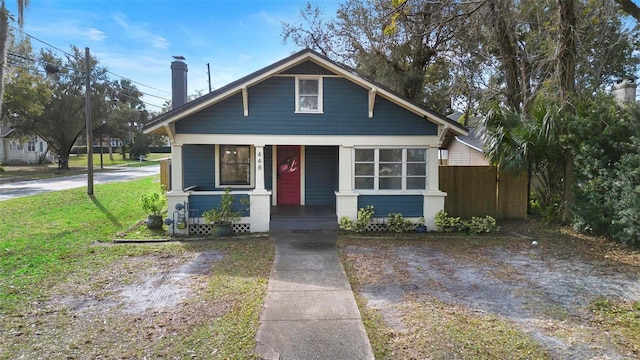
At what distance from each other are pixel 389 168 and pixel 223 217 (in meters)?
4.53

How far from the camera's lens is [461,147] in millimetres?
18750

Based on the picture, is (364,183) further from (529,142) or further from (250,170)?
(529,142)

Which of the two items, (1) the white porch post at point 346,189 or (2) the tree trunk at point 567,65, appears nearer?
(2) the tree trunk at point 567,65

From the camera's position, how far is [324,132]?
32.3ft

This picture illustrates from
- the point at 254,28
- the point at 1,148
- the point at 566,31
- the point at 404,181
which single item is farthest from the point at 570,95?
the point at 1,148

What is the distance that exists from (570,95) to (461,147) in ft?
30.9

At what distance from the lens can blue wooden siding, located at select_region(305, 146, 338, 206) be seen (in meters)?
11.9

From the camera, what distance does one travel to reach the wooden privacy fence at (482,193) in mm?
11352

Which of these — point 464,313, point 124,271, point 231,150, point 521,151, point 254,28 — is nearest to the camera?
point 464,313

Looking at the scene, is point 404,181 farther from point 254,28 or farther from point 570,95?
point 254,28

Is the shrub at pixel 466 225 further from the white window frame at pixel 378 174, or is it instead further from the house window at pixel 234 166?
the house window at pixel 234 166

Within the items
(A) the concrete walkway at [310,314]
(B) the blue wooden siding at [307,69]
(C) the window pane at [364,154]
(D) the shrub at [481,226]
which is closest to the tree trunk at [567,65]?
(D) the shrub at [481,226]

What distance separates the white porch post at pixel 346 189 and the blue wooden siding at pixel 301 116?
0.56m

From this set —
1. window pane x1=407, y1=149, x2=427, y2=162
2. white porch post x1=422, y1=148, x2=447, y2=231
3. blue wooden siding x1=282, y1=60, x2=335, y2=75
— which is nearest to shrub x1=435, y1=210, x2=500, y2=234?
white porch post x1=422, y1=148, x2=447, y2=231
